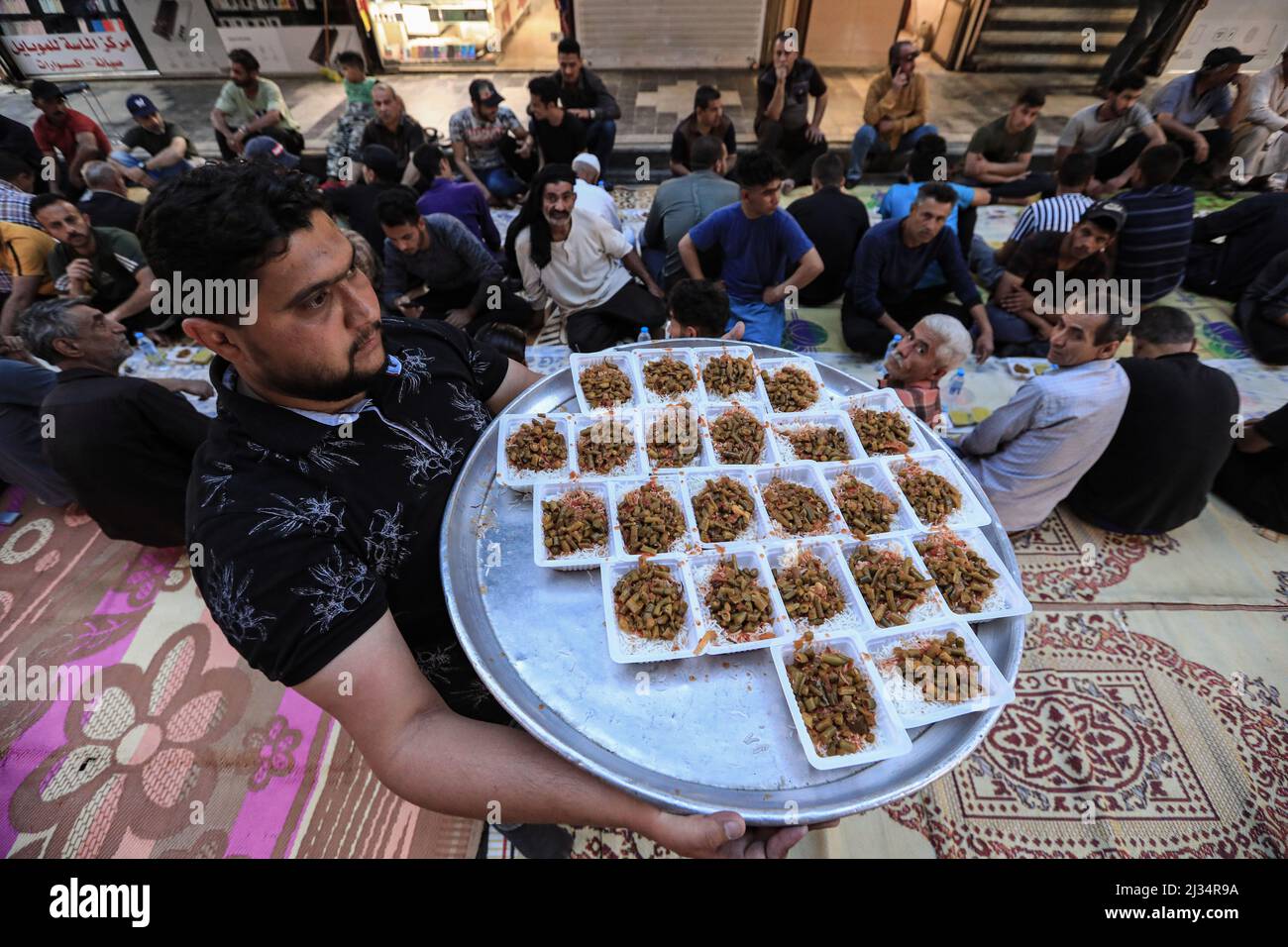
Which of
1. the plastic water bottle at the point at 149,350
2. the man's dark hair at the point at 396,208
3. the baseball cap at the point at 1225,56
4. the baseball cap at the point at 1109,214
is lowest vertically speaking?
the plastic water bottle at the point at 149,350

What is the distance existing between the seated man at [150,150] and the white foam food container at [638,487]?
7923 millimetres

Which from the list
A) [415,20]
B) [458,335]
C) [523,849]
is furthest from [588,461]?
[415,20]

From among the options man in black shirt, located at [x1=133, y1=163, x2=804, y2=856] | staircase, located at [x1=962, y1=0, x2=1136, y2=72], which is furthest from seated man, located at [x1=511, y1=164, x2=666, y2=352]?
staircase, located at [x1=962, y1=0, x2=1136, y2=72]

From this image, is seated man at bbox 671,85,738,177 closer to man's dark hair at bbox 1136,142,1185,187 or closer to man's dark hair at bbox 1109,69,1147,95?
man's dark hair at bbox 1136,142,1185,187

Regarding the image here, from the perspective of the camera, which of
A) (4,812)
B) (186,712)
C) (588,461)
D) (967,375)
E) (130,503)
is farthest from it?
(967,375)

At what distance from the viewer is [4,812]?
2.66 metres

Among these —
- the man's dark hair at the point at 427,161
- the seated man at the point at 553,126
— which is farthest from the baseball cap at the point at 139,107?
the seated man at the point at 553,126

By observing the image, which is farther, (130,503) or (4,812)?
(130,503)

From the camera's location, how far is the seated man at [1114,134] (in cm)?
604

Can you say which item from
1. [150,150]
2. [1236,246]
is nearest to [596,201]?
[1236,246]

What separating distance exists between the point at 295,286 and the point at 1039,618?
12.8 feet

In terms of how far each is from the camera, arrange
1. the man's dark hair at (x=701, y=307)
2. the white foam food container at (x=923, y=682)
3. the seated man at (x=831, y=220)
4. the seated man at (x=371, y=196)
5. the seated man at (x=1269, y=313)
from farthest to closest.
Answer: the seated man at (x=371, y=196)
the seated man at (x=831, y=220)
the seated man at (x=1269, y=313)
the man's dark hair at (x=701, y=307)
the white foam food container at (x=923, y=682)

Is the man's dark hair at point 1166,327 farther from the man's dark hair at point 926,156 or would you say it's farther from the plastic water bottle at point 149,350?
the plastic water bottle at point 149,350

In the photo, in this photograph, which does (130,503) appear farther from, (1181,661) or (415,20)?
(415,20)
